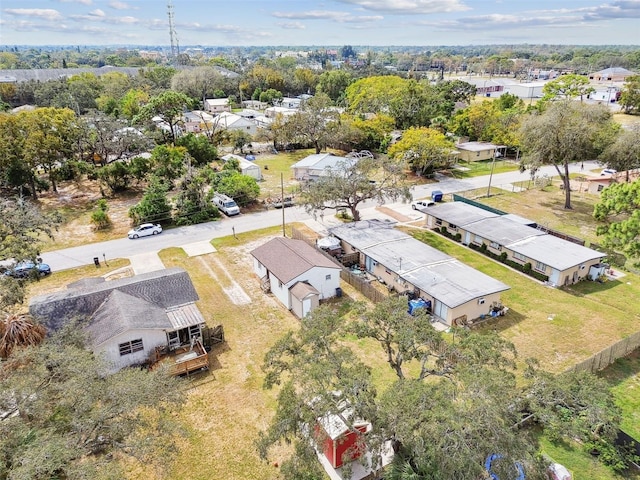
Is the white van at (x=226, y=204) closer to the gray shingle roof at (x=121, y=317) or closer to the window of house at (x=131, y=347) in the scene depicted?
the gray shingle roof at (x=121, y=317)

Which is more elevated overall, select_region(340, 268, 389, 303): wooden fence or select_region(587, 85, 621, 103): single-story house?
select_region(587, 85, 621, 103): single-story house

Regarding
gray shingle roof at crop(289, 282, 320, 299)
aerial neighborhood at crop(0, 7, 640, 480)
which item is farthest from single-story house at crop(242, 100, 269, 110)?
gray shingle roof at crop(289, 282, 320, 299)

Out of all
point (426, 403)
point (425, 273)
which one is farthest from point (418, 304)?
point (426, 403)

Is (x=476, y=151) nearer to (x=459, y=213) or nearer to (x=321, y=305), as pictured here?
(x=459, y=213)

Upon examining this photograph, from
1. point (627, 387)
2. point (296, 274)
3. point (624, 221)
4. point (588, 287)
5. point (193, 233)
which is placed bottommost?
point (627, 387)

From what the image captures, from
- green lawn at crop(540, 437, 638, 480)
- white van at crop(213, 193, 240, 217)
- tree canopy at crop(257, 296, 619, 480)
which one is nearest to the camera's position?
tree canopy at crop(257, 296, 619, 480)

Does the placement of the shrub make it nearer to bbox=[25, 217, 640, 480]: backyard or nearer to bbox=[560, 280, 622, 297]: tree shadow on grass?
bbox=[25, 217, 640, 480]: backyard
